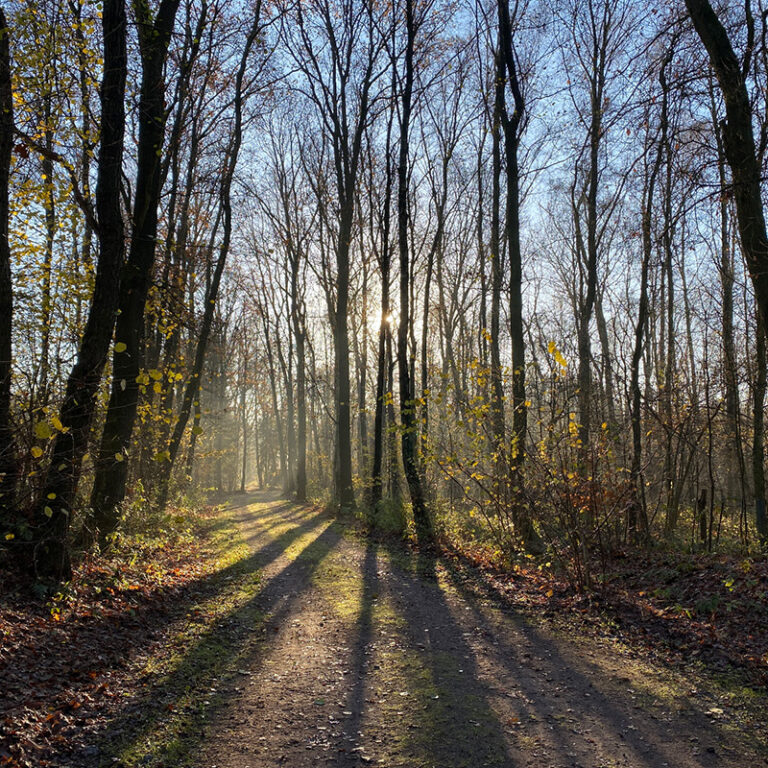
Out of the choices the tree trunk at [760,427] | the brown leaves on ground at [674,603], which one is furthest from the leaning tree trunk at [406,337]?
the tree trunk at [760,427]

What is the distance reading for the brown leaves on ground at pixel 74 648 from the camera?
3.21 m

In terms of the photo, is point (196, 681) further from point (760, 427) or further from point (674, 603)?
point (760, 427)

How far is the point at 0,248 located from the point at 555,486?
7.13 meters

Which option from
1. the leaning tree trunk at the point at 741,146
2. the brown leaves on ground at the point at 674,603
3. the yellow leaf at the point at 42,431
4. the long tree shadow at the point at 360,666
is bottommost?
the long tree shadow at the point at 360,666

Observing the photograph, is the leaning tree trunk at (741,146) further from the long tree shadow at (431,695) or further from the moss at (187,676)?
the moss at (187,676)

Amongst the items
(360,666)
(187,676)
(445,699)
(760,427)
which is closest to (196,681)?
(187,676)

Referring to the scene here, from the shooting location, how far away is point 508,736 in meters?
3.48

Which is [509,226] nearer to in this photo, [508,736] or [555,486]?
[555,486]

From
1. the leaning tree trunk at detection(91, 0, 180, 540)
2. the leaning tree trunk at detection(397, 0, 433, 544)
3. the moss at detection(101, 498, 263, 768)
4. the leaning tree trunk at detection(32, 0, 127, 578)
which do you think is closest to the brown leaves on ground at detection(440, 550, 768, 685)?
the leaning tree trunk at detection(397, 0, 433, 544)

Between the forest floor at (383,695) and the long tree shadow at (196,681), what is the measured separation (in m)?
0.02

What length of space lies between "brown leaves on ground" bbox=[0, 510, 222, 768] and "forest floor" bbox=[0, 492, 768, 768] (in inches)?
0.9

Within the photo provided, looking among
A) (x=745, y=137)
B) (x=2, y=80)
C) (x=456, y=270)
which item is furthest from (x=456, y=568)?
(x=456, y=270)

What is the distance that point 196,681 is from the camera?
4.34m

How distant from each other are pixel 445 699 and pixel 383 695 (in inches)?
19.3
